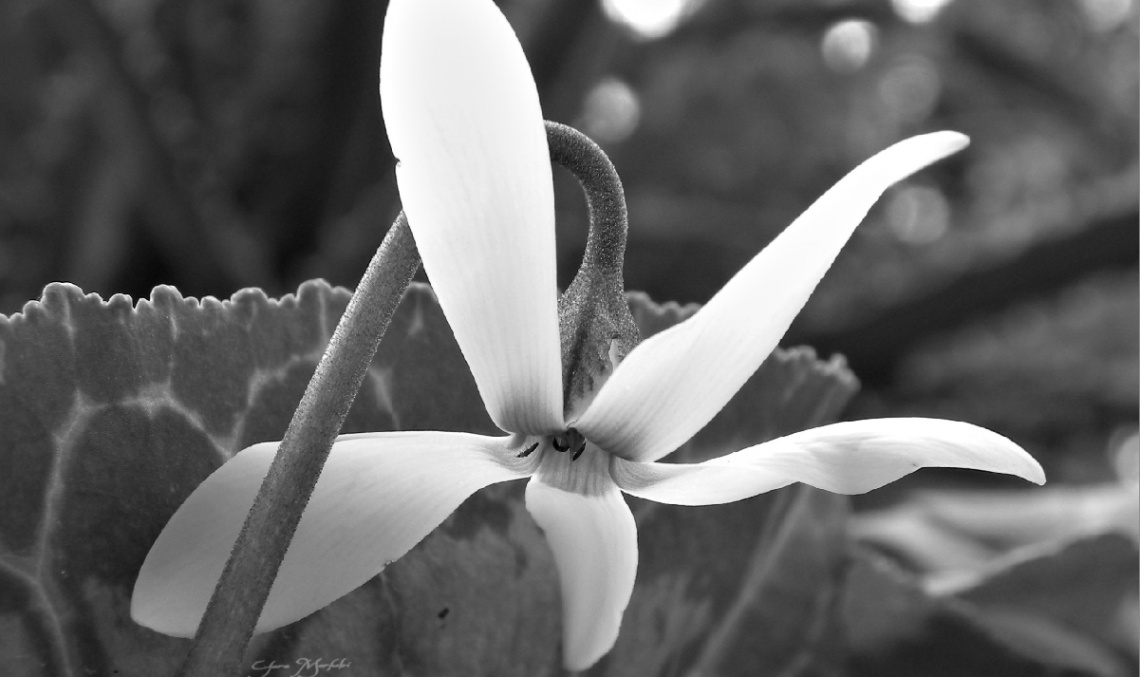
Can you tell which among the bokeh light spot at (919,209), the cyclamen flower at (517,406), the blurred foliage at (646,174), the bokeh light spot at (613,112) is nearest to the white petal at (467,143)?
the cyclamen flower at (517,406)

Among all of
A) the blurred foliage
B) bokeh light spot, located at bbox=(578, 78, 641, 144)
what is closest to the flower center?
the blurred foliage

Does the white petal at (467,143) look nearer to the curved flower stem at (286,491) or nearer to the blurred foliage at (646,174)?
the curved flower stem at (286,491)

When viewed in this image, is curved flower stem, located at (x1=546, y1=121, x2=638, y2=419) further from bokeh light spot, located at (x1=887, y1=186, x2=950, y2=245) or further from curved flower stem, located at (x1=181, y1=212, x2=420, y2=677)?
bokeh light spot, located at (x1=887, y1=186, x2=950, y2=245)

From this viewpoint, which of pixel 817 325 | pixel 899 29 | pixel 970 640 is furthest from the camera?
pixel 899 29

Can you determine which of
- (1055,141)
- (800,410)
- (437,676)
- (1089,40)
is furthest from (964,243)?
(1089,40)

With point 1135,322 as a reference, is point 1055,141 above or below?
above

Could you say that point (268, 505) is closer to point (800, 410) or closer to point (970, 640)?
point (800, 410)
